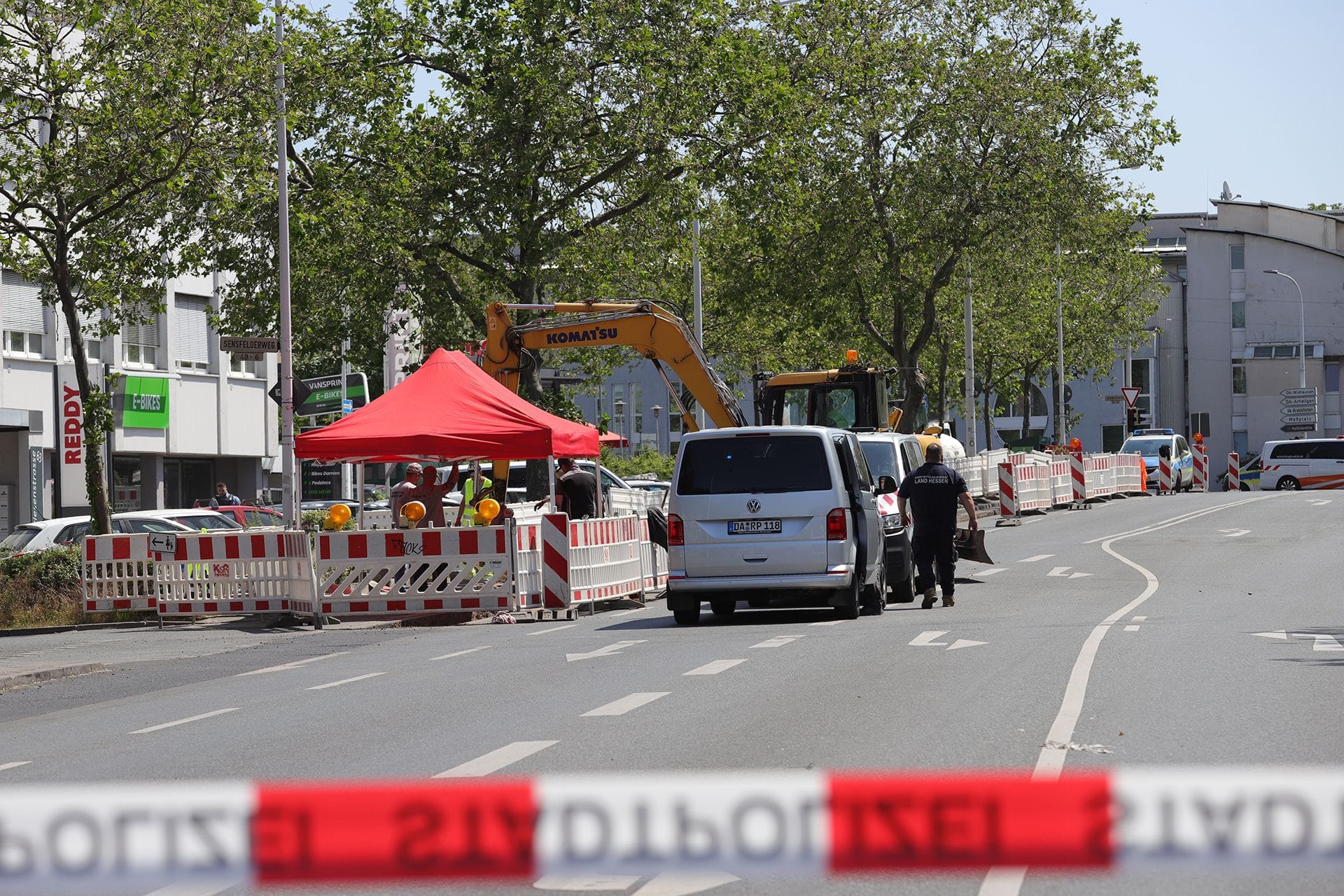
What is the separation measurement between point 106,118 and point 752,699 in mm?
15468

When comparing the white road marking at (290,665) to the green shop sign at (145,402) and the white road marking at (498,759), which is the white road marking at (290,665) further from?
the green shop sign at (145,402)

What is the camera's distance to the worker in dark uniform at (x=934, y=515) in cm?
2011

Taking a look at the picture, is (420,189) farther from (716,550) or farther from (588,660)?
(588,660)

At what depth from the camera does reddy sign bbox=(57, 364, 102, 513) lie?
44844mm

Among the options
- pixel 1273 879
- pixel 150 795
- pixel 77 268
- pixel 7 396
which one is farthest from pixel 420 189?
pixel 150 795

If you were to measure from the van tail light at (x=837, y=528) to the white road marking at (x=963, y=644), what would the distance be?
3.09 meters

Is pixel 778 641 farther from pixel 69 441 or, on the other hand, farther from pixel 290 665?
pixel 69 441

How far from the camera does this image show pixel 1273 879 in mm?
6543

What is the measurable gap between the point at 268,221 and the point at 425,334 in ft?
12.6

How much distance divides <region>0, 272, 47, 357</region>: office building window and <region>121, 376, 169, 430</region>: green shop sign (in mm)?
3497

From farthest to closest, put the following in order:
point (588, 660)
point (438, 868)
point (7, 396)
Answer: point (7, 396) → point (588, 660) → point (438, 868)

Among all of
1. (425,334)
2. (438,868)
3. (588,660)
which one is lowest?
(588,660)

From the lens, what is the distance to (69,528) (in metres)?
29.0

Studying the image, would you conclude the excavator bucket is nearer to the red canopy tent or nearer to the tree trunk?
→ the red canopy tent
